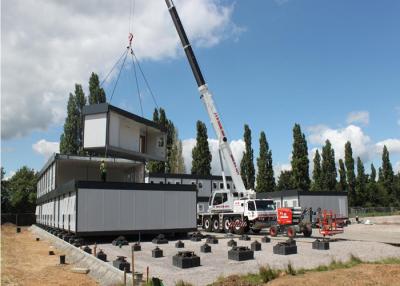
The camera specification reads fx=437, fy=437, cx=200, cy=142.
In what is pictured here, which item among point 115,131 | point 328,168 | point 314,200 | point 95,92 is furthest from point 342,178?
point 115,131

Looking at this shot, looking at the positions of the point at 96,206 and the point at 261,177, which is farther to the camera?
the point at 261,177

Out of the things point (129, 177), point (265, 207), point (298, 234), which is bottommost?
point (298, 234)

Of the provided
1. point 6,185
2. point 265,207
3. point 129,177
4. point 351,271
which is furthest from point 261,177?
point 351,271

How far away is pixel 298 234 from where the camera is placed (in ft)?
102

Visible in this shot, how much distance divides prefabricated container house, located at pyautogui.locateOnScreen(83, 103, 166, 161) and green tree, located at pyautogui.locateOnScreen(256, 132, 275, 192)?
3397 cm

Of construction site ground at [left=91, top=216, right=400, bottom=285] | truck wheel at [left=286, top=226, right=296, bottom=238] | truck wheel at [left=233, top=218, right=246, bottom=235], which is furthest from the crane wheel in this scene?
construction site ground at [left=91, top=216, right=400, bottom=285]

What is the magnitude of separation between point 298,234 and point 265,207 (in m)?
2.97

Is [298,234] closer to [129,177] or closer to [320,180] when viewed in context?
[129,177]

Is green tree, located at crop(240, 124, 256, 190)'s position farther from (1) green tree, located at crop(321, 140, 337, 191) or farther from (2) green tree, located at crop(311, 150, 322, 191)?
(1) green tree, located at crop(321, 140, 337, 191)

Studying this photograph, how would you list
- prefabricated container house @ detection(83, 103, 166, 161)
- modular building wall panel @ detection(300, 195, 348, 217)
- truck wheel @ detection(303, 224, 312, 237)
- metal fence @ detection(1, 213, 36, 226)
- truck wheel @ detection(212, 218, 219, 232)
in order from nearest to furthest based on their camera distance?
prefabricated container house @ detection(83, 103, 166, 161), truck wheel @ detection(303, 224, 312, 237), truck wheel @ detection(212, 218, 219, 232), modular building wall panel @ detection(300, 195, 348, 217), metal fence @ detection(1, 213, 36, 226)

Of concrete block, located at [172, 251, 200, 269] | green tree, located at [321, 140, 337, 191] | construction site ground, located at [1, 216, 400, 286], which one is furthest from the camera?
green tree, located at [321, 140, 337, 191]

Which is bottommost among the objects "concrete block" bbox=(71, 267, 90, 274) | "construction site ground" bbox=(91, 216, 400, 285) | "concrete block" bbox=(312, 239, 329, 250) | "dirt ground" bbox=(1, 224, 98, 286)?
"dirt ground" bbox=(1, 224, 98, 286)

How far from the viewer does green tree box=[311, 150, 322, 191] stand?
68562mm

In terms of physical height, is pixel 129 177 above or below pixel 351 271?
above
